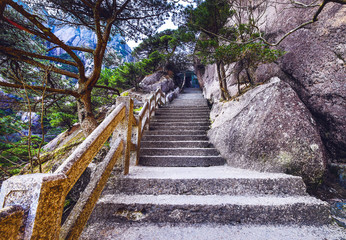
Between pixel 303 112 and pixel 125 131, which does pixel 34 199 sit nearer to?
pixel 125 131

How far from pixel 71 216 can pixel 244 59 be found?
14.5ft

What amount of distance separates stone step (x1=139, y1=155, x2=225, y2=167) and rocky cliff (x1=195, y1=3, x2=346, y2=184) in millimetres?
315

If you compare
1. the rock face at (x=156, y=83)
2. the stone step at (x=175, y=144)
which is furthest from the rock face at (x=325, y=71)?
the rock face at (x=156, y=83)

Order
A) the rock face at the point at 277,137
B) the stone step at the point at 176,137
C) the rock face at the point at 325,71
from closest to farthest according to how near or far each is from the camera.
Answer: the rock face at the point at 277,137
the rock face at the point at 325,71
the stone step at the point at 176,137

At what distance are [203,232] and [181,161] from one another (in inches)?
65.9

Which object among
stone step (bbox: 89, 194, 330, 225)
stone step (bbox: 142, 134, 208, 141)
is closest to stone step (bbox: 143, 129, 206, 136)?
stone step (bbox: 142, 134, 208, 141)

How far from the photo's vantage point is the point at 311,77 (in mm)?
2604

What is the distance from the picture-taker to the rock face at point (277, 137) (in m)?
1.99

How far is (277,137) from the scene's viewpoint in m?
2.21

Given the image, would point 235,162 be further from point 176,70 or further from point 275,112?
point 176,70

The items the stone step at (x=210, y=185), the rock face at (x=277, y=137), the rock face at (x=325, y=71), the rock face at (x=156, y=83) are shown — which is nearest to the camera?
the stone step at (x=210, y=185)

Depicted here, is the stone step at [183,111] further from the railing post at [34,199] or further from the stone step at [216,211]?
the railing post at [34,199]

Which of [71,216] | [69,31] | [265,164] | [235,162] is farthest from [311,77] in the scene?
[69,31]

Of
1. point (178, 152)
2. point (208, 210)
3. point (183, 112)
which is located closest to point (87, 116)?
point (178, 152)
